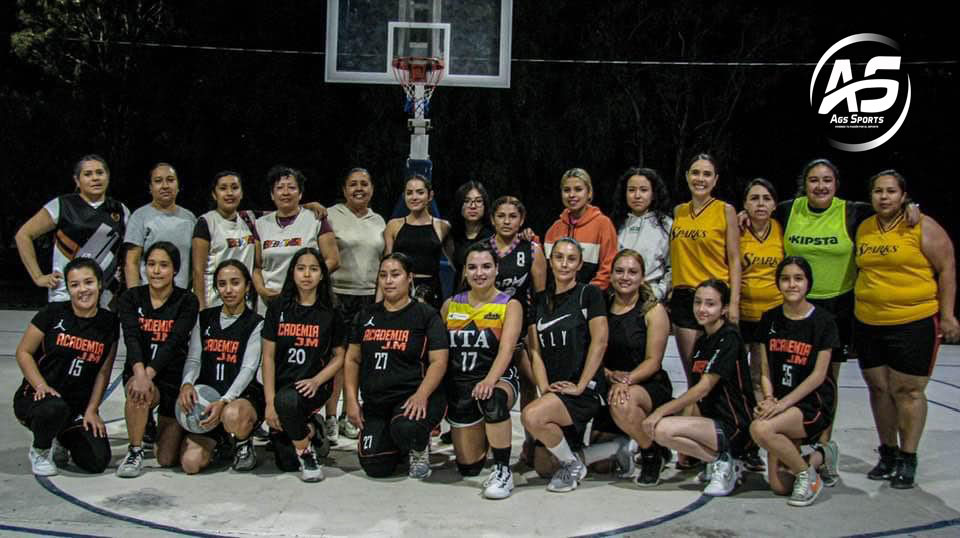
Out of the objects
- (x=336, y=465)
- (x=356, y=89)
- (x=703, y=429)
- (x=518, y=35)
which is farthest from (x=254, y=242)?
(x=356, y=89)

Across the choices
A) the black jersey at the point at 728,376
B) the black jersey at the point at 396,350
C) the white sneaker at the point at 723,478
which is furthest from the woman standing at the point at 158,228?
the white sneaker at the point at 723,478

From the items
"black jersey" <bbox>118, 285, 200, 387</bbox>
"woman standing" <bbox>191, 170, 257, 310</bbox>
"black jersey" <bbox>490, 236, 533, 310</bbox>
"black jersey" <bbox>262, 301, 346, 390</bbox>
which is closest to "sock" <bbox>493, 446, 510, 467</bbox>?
"black jersey" <bbox>490, 236, 533, 310</bbox>

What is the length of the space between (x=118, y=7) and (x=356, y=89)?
548 centimetres

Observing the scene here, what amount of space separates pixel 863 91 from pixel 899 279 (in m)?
13.8

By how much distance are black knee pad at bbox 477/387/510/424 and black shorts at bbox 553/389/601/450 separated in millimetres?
286

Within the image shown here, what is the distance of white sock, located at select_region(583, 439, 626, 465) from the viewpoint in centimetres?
461

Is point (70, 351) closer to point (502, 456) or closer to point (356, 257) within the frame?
point (356, 257)

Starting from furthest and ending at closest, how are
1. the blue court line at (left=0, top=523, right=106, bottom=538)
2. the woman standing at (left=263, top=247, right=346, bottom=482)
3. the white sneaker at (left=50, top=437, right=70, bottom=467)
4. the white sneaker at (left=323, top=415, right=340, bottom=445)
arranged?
the white sneaker at (left=323, top=415, right=340, bottom=445), the white sneaker at (left=50, top=437, right=70, bottom=467), the woman standing at (left=263, top=247, right=346, bottom=482), the blue court line at (left=0, top=523, right=106, bottom=538)

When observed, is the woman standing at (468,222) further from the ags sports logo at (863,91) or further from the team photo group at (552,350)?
the ags sports logo at (863,91)

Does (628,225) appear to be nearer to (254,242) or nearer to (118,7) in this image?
(254,242)

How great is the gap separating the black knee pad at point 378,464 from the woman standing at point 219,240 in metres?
1.43

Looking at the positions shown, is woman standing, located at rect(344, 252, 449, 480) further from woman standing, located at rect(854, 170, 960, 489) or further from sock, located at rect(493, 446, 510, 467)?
woman standing, located at rect(854, 170, 960, 489)

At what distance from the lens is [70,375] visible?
15.1 feet

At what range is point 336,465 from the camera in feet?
15.7
